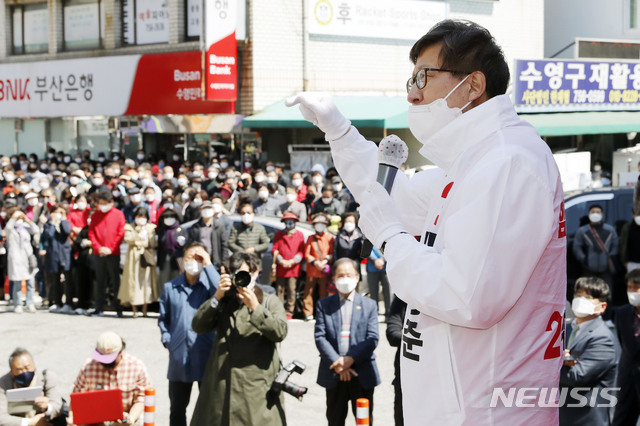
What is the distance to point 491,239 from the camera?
204cm

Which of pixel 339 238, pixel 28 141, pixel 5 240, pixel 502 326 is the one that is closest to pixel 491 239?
pixel 502 326

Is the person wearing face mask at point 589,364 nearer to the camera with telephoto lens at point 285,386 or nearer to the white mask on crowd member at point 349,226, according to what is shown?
the camera with telephoto lens at point 285,386

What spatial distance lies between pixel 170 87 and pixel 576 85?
34.6 ft

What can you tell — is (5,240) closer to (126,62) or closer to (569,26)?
(126,62)

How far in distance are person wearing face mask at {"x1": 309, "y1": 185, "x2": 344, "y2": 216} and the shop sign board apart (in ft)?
27.2

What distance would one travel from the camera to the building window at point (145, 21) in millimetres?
24234

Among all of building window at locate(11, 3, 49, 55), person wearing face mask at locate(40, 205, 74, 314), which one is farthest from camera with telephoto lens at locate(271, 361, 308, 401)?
building window at locate(11, 3, 49, 55)

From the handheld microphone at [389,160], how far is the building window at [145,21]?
22505 mm

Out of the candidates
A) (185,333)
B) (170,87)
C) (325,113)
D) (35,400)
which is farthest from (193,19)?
(325,113)

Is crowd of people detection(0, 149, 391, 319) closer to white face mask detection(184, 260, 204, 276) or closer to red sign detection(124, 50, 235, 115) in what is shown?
white face mask detection(184, 260, 204, 276)

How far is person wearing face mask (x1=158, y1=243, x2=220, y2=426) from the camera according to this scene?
7.63 metres

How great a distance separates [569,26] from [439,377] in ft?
102

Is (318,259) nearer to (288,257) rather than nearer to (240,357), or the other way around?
(288,257)

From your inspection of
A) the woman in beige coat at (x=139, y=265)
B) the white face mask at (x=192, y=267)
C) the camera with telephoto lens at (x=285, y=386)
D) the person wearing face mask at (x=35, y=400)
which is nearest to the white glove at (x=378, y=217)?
the camera with telephoto lens at (x=285, y=386)
